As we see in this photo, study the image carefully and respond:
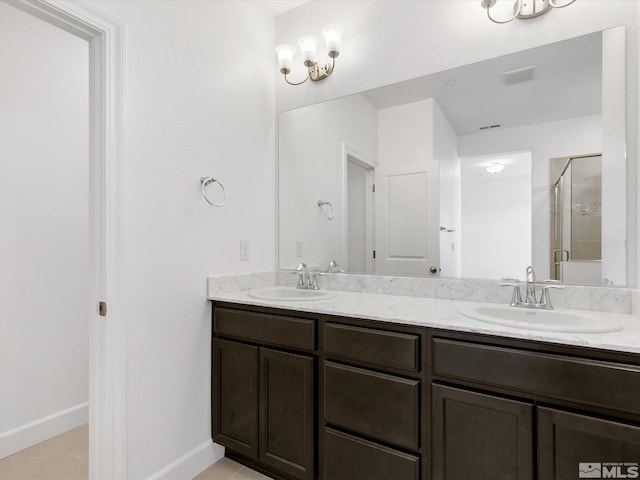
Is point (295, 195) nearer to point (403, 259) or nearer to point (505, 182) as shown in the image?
point (403, 259)

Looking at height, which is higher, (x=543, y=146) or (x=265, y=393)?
(x=543, y=146)

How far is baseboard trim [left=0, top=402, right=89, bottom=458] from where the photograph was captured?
1866 mm

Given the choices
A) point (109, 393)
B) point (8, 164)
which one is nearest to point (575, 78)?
point (109, 393)

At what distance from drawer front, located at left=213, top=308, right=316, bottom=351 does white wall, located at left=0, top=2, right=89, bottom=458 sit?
3.82 feet

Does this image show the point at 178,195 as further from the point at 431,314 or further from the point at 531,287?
the point at 531,287

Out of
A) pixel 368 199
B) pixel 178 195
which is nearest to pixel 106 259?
pixel 178 195

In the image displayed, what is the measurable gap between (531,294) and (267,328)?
4.02 ft

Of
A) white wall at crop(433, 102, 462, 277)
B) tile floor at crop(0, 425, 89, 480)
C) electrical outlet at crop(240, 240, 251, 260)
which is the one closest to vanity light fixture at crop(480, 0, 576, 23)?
white wall at crop(433, 102, 462, 277)

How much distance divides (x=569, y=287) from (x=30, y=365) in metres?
2.95

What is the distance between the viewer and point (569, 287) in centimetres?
149

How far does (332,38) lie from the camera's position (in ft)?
6.40

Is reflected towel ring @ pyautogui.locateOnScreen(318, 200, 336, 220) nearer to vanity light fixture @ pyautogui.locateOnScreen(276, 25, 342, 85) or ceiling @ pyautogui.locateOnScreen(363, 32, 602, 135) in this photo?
ceiling @ pyautogui.locateOnScreen(363, 32, 602, 135)

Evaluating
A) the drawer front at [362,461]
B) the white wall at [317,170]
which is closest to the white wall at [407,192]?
the white wall at [317,170]

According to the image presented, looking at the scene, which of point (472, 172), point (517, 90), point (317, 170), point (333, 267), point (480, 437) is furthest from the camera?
point (317, 170)
